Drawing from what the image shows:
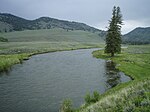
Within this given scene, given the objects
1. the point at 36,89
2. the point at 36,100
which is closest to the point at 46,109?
the point at 36,100

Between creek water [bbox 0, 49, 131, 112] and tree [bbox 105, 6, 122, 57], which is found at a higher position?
tree [bbox 105, 6, 122, 57]

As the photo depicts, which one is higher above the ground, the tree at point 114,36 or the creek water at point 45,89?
the tree at point 114,36

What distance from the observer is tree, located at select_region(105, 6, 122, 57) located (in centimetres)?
7062

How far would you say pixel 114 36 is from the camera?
70688mm

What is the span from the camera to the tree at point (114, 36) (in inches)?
2781

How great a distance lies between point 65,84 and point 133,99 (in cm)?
2183

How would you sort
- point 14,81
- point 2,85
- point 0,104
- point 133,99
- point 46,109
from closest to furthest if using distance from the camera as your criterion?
point 133,99 → point 46,109 → point 0,104 → point 2,85 → point 14,81

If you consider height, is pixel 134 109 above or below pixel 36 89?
above

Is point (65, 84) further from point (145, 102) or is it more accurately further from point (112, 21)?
point (112, 21)

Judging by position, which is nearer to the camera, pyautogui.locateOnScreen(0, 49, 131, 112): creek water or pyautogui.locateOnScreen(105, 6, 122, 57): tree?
pyautogui.locateOnScreen(0, 49, 131, 112): creek water

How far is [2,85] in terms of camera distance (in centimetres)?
3388

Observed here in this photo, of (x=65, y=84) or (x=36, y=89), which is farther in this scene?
(x=65, y=84)

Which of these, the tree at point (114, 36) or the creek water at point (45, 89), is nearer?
the creek water at point (45, 89)

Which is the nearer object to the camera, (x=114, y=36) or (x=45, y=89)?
(x=45, y=89)
